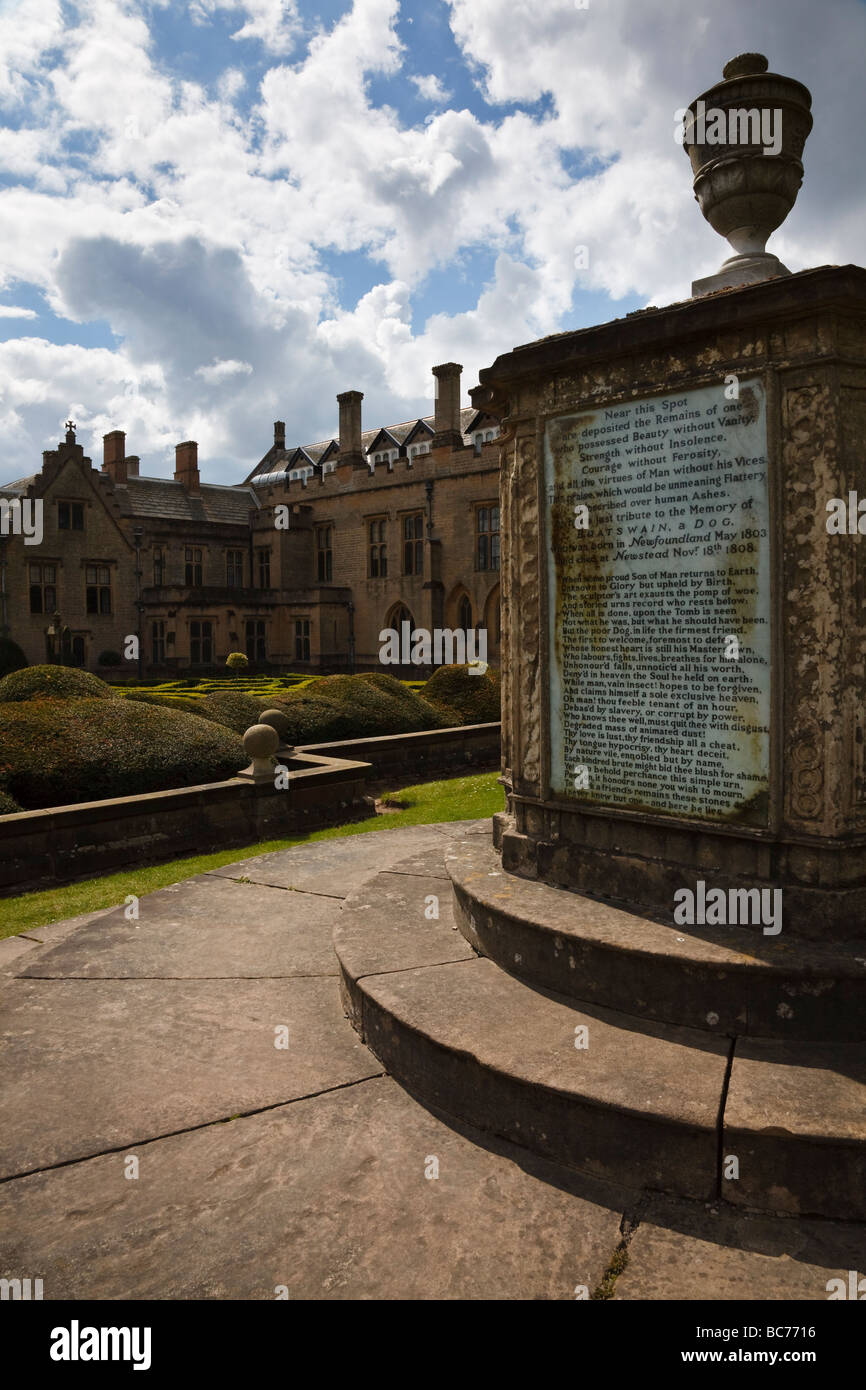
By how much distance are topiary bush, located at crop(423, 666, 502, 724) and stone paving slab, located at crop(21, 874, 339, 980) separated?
978 centimetres

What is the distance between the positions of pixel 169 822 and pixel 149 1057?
5343 mm

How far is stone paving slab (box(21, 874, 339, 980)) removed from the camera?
5020 millimetres

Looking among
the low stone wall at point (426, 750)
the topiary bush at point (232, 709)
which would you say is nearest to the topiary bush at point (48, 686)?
the topiary bush at point (232, 709)

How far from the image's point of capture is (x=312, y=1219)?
288 centimetres

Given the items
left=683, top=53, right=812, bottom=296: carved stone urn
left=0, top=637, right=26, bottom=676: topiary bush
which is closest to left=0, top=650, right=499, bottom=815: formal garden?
left=683, top=53, right=812, bottom=296: carved stone urn

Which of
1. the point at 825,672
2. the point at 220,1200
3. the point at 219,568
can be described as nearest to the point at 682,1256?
the point at 220,1200

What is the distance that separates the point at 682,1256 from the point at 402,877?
11.1 feet

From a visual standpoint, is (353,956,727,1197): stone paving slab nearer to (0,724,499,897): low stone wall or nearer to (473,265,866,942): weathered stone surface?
(473,265,866,942): weathered stone surface

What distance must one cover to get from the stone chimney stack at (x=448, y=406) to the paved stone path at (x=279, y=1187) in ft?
Answer: 109

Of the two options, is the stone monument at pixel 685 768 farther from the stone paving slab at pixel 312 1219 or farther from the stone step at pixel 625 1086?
the stone paving slab at pixel 312 1219

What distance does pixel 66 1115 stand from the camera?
11.6ft

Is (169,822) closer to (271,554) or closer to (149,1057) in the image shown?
(149,1057)

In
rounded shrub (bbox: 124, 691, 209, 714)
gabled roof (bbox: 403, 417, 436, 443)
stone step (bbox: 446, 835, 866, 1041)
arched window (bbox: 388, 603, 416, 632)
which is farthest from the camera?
gabled roof (bbox: 403, 417, 436, 443)

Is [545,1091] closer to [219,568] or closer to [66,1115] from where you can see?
[66,1115]
